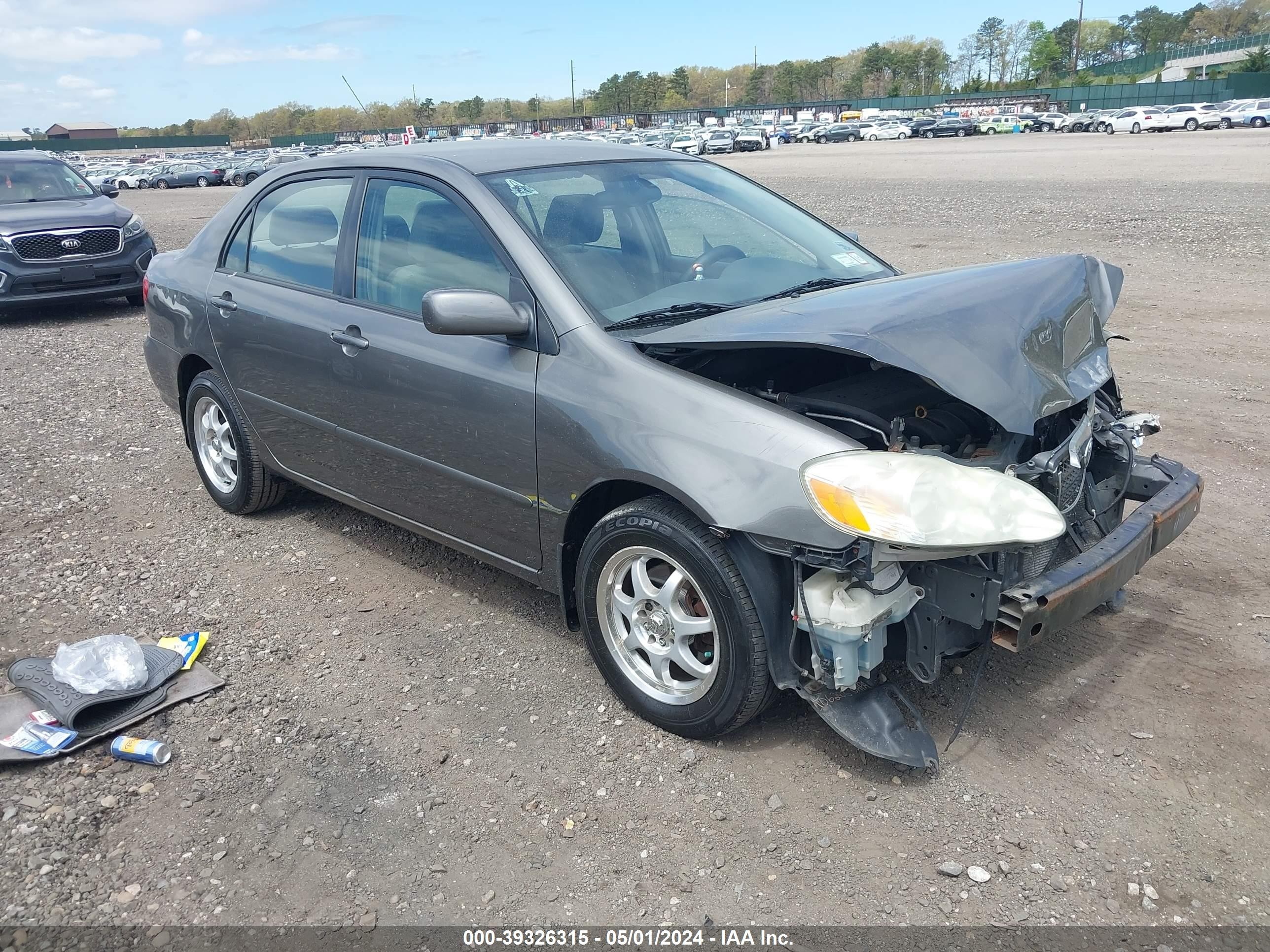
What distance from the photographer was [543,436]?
3.30 meters

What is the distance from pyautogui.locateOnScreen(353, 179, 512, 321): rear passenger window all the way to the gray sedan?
14 mm

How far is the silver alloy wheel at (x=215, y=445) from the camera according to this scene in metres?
5.12

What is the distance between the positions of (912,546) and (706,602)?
0.67 metres

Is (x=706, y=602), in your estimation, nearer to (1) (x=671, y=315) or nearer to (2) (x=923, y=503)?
(2) (x=923, y=503)

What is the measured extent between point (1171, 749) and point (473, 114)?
146399 mm

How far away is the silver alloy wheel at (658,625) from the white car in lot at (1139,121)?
58.4 metres

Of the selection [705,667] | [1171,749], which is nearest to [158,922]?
[705,667]

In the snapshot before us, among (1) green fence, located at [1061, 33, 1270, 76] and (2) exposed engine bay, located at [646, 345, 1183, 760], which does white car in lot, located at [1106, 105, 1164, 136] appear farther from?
(2) exposed engine bay, located at [646, 345, 1183, 760]

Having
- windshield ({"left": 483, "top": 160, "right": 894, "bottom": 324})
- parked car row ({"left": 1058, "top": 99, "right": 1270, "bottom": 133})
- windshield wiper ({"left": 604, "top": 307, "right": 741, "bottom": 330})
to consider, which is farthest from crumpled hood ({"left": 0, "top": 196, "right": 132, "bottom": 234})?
parked car row ({"left": 1058, "top": 99, "right": 1270, "bottom": 133})

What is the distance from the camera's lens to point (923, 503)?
8.53ft

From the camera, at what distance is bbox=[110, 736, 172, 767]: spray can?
3191mm

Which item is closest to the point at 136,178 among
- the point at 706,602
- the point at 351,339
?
the point at 351,339

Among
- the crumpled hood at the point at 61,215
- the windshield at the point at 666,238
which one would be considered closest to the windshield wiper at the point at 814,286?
the windshield at the point at 666,238

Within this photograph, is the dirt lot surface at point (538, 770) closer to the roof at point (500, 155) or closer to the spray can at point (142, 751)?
the spray can at point (142, 751)
